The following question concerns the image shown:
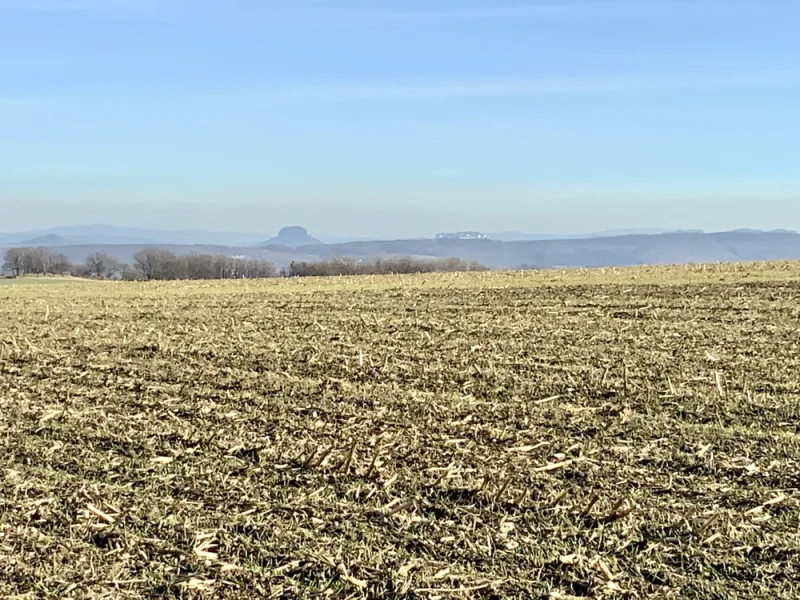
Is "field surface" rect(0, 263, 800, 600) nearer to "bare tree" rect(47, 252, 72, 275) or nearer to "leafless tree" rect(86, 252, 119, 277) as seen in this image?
"leafless tree" rect(86, 252, 119, 277)

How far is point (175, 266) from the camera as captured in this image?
82250mm

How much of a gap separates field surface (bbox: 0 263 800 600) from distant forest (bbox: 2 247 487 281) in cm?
4790

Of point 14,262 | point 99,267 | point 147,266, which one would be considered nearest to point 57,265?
point 99,267

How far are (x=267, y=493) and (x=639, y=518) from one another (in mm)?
3055

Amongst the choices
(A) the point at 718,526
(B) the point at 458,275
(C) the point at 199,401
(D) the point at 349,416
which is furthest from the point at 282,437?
(B) the point at 458,275

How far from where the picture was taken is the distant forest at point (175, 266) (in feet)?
229

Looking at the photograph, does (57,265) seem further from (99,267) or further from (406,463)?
(406,463)

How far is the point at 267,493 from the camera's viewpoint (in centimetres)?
733

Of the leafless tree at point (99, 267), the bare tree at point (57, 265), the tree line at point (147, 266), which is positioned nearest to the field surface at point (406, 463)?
the tree line at point (147, 266)

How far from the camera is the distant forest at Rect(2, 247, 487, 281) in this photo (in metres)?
69.9

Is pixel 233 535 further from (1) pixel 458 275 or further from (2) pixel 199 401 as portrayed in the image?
(1) pixel 458 275

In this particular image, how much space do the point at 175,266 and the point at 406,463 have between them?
7740 centimetres

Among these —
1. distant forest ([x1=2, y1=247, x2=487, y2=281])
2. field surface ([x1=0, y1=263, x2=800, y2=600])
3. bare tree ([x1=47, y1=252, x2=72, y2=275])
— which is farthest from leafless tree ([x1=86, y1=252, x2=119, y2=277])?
field surface ([x1=0, y1=263, x2=800, y2=600])

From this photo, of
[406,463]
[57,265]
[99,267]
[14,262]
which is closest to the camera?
[406,463]
